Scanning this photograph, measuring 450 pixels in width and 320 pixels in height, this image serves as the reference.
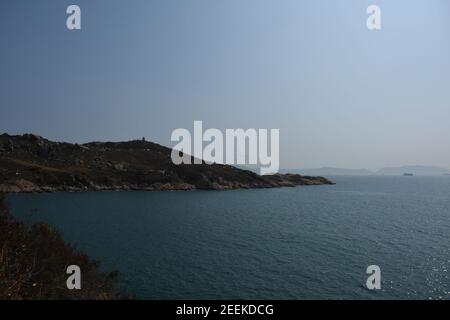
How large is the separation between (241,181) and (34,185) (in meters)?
107

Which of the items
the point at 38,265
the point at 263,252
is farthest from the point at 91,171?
the point at 38,265

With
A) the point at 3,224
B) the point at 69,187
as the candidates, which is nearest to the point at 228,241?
the point at 3,224

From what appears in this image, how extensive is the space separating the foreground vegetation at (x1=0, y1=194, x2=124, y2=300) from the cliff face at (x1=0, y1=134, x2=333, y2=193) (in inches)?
4367

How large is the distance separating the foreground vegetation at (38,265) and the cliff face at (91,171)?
110927 millimetres

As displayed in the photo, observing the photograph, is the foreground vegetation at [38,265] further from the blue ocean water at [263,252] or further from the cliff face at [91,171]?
the cliff face at [91,171]

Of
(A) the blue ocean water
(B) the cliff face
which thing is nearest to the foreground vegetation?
(A) the blue ocean water

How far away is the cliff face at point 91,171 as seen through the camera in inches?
5039

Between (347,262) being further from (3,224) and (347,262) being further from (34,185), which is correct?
(34,185)

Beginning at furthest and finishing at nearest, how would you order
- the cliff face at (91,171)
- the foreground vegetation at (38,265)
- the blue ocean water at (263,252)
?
the cliff face at (91,171) → the blue ocean water at (263,252) → the foreground vegetation at (38,265)

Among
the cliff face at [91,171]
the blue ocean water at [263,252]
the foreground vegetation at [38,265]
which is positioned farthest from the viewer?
the cliff face at [91,171]

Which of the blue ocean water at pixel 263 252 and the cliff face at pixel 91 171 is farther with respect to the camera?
the cliff face at pixel 91 171

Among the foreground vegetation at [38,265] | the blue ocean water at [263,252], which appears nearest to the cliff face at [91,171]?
the blue ocean water at [263,252]

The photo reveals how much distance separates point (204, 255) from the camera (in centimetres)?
4050
